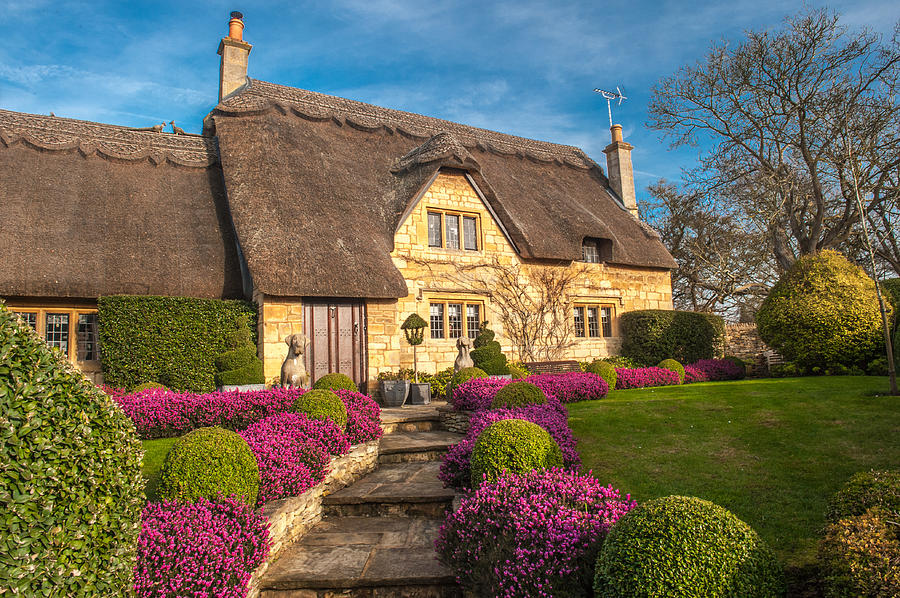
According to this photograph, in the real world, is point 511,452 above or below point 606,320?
below

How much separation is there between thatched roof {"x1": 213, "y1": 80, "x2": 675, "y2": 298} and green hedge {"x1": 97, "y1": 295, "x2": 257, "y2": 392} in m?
1.77

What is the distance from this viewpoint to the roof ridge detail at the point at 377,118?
16.5 metres

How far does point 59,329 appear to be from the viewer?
12.0 meters

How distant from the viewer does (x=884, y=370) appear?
11.6 m

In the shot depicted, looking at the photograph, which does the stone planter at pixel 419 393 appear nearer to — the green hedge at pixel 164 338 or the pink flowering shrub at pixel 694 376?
the green hedge at pixel 164 338

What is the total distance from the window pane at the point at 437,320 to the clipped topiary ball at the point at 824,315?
850 cm

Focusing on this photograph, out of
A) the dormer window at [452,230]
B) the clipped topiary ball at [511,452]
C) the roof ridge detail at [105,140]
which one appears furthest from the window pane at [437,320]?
the clipped topiary ball at [511,452]

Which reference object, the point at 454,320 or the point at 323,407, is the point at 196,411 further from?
the point at 454,320

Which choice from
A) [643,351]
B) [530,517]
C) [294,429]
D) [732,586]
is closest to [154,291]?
[294,429]

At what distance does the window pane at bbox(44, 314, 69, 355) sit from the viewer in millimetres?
11922

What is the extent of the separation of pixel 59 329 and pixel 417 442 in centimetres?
907

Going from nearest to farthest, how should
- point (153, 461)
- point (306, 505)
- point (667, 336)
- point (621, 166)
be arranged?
point (306, 505) < point (153, 461) < point (667, 336) < point (621, 166)

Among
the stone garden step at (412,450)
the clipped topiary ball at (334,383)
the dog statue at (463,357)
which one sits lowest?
the stone garden step at (412,450)

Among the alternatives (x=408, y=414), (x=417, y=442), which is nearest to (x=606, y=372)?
(x=408, y=414)
